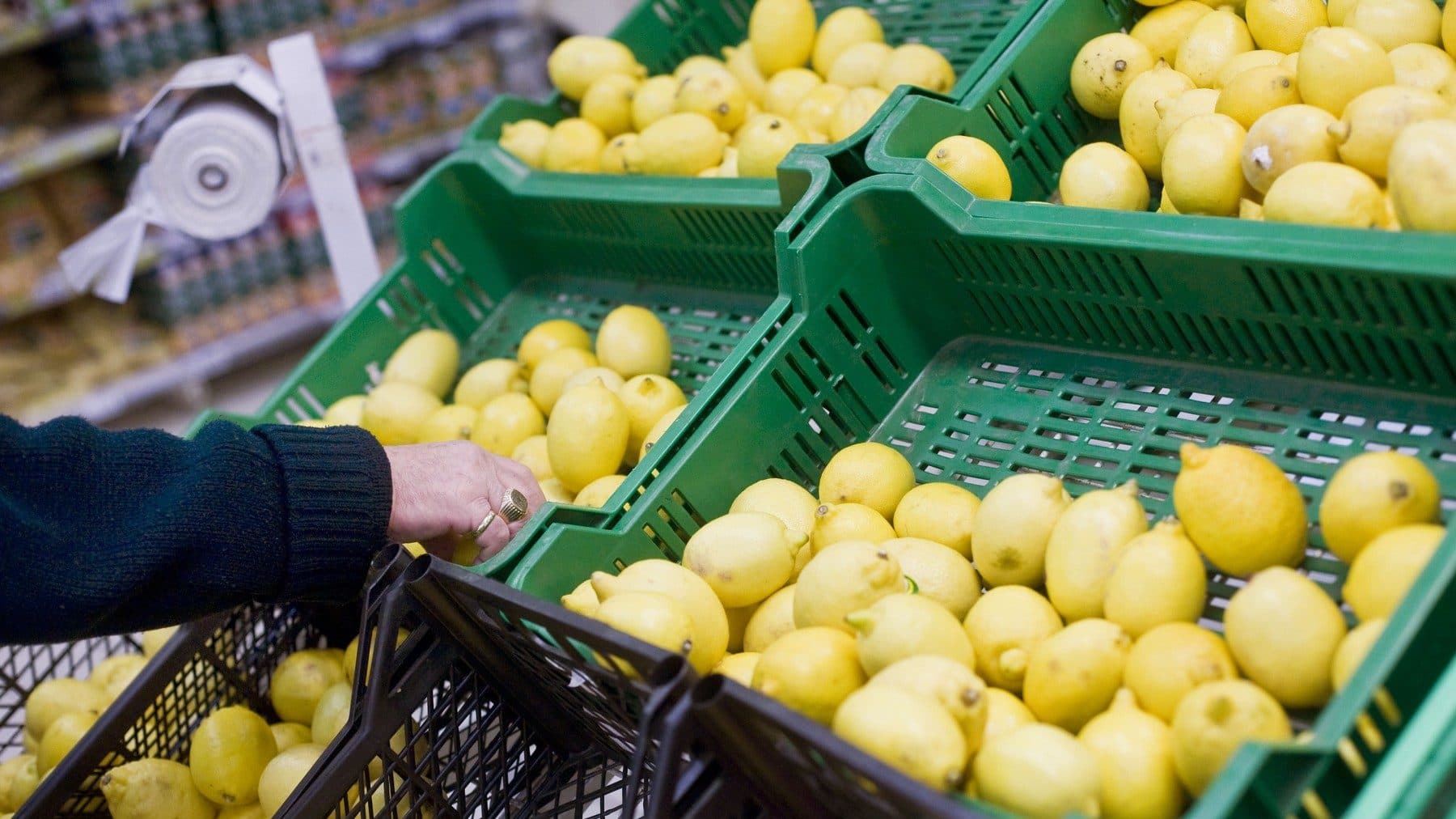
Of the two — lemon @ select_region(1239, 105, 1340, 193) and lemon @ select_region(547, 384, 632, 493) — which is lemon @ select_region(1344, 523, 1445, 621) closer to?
lemon @ select_region(1239, 105, 1340, 193)

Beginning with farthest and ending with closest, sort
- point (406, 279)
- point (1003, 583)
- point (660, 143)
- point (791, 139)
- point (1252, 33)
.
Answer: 1. point (406, 279)
2. point (660, 143)
3. point (791, 139)
4. point (1252, 33)
5. point (1003, 583)

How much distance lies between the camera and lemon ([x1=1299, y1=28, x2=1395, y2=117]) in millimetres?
1419

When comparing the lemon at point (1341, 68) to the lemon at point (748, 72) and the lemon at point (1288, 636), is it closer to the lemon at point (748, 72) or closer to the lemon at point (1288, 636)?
the lemon at point (1288, 636)

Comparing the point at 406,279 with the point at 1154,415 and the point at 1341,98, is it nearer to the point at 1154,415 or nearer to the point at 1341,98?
the point at 1154,415

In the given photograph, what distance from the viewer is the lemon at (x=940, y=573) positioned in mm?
1374

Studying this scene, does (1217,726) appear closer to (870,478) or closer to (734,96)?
(870,478)

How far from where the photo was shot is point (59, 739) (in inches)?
75.5

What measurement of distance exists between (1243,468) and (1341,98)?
0.54m

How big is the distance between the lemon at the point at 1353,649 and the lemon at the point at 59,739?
177 centimetres

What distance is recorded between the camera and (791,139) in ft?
6.69

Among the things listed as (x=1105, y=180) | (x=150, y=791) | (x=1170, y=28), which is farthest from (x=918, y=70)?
(x=150, y=791)

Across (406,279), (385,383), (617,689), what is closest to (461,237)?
(406,279)

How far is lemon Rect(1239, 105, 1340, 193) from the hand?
1.04 m

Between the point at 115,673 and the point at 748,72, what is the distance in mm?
Result: 1631
